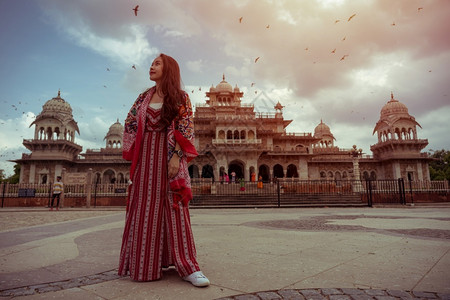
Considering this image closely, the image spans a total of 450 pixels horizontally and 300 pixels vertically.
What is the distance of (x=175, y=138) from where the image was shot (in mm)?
2287

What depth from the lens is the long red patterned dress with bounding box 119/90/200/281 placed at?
2.03 meters

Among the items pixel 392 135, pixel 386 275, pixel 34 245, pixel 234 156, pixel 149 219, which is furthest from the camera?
pixel 392 135

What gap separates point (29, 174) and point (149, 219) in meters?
36.9

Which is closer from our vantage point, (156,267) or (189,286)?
(189,286)

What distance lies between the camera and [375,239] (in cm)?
350

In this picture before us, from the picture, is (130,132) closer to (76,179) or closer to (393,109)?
(76,179)

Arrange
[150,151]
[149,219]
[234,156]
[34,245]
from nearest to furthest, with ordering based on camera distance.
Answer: [149,219]
[150,151]
[34,245]
[234,156]

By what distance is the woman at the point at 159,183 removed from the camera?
6.84 ft

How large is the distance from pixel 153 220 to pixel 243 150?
87.4 ft

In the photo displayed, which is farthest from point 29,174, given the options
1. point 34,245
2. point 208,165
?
point 34,245

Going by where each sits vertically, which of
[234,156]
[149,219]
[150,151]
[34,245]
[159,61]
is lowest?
[34,245]

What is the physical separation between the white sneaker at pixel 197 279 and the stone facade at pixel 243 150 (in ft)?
87.7

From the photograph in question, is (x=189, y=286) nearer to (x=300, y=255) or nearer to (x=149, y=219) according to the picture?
(x=149, y=219)

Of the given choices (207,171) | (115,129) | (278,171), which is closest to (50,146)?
(115,129)
